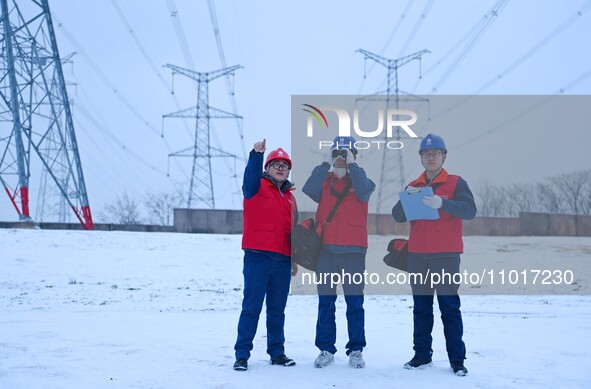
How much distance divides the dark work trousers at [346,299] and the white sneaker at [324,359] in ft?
0.15

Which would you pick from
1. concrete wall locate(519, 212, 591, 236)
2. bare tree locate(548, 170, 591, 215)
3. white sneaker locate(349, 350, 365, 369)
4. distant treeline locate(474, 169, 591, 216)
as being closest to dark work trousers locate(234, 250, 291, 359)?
white sneaker locate(349, 350, 365, 369)

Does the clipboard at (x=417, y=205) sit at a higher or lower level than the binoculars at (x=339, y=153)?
lower

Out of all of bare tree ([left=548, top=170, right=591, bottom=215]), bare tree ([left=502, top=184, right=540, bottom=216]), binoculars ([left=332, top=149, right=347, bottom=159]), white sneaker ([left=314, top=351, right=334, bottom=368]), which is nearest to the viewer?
white sneaker ([left=314, top=351, right=334, bottom=368])

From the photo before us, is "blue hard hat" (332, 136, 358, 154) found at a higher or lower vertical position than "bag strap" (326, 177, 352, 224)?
higher

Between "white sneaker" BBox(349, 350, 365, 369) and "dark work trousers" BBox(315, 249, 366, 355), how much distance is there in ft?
0.15

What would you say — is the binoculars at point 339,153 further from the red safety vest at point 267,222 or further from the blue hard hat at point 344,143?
the red safety vest at point 267,222

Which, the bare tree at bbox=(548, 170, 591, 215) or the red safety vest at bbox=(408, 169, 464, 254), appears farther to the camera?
the bare tree at bbox=(548, 170, 591, 215)

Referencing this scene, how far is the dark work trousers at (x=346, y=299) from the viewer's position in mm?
5219

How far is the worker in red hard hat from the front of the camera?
17.0ft

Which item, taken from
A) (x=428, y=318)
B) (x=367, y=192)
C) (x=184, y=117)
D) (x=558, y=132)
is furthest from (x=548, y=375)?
(x=184, y=117)

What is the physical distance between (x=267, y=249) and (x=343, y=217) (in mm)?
698

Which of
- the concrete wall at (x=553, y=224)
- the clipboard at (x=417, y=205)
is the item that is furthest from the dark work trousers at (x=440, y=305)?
the concrete wall at (x=553, y=224)

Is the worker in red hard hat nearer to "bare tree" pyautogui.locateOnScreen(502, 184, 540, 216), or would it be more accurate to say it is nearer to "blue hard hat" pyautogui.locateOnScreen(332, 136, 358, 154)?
"blue hard hat" pyautogui.locateOnScreen(332, 136, 358, 154)

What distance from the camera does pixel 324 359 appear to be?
519 centimetres
